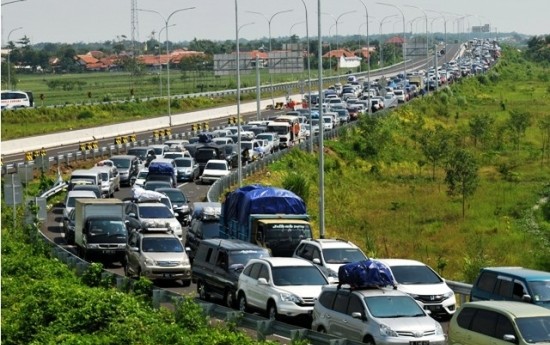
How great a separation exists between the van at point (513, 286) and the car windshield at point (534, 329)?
3476 millimetres

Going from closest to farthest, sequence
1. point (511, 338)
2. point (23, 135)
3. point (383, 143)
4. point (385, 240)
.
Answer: point (511, 338) → point (385, 240) → point (383, 143) → point (23, 135)

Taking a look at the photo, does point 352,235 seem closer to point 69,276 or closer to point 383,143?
point 69,276

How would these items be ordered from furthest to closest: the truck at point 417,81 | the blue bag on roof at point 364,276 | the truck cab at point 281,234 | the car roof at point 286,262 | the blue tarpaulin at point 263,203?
the truck at point 417,81 → the blue tarpaulin at point 263,203 → the truck cab at point 281,234 → the car roof at point 286,262 → the blue bag on roof at point 364,276

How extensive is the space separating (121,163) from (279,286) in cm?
3703

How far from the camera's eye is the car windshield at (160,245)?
33.8 m

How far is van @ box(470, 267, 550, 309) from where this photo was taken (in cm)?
2377

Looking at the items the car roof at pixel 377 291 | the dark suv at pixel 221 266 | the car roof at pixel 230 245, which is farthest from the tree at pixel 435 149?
the car roof at pixel 377 291

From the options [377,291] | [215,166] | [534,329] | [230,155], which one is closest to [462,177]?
[215,166]

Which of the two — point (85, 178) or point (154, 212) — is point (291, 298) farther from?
point (85, 178)

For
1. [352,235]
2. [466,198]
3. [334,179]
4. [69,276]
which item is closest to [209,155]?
[334,179]

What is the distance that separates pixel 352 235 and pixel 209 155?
1885cm

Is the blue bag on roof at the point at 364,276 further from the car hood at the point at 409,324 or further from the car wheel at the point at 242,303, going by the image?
the car wheel at the point at 242,303

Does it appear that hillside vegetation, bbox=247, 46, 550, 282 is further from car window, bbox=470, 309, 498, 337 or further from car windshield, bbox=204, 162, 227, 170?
car window, bbox=470, 309, 498, 337

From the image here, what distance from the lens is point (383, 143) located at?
270 ft
